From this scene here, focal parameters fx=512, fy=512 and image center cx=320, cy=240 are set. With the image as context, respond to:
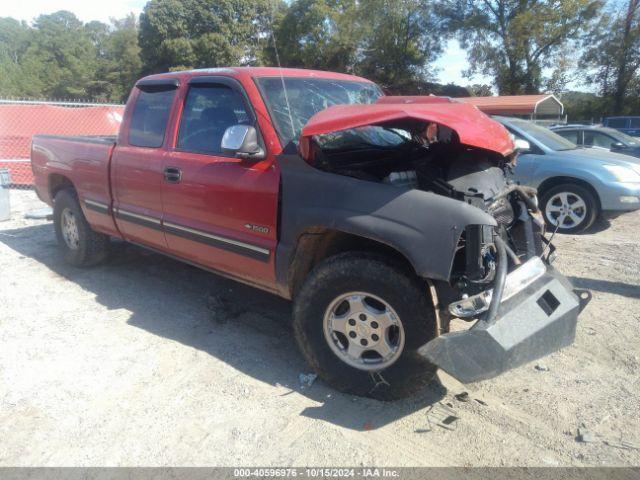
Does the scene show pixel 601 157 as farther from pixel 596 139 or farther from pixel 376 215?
pixel 376 215

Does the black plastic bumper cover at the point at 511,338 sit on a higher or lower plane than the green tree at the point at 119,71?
lower

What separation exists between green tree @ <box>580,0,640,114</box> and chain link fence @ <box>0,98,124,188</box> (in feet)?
92.6

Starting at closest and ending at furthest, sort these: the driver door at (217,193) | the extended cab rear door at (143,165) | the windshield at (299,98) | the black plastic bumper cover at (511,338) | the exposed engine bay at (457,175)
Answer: the black plastic bumper cover at (511,338) < the exposed engine bay at (457,175) < the driver door at (217,193) < the windshield at (299,98) < the extended cab rear door at (143,165)

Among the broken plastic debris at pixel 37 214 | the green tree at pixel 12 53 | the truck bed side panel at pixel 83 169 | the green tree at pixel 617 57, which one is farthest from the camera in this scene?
the green tree at pixel 12 53

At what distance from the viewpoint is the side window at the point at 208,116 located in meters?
3.76

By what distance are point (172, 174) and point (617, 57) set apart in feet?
104

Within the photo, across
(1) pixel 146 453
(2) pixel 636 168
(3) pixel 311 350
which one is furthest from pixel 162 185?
(2) pixel 636 168

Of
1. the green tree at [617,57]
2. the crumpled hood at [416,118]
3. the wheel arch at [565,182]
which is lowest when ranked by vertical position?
the wheel arch at [565,182]

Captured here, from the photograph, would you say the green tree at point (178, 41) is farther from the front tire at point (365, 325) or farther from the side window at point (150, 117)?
the front tire at point (365, 325)

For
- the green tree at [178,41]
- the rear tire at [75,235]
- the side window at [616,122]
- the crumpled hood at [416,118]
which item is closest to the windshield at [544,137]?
the crumpled hood at [416,118]

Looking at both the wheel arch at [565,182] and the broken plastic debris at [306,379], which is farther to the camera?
the wheel arch at [565,182]

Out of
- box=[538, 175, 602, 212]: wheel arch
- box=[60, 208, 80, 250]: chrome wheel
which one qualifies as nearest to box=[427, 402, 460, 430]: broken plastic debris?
box=[60, 208, 80, 250]: chrome wheel

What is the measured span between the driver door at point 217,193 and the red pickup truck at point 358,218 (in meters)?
0.01

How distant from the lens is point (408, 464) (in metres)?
2.59
